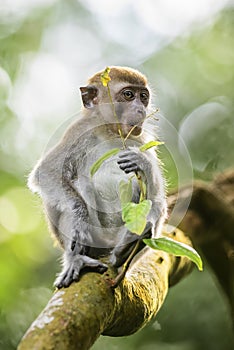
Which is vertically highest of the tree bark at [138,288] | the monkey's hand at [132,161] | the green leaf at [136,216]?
the green leaf at [136,216]

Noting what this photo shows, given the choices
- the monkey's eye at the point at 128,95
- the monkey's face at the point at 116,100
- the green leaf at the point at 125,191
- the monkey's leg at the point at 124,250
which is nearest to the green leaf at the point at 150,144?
the monkey's leg at the point at 124,250

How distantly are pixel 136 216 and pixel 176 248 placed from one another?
0.21m

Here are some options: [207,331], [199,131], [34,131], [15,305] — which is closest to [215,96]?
[199,131]

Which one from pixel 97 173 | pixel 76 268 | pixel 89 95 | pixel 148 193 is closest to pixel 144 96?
pixel 89 95

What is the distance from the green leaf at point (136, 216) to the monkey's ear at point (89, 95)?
1645mm

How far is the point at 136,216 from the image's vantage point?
7.35 ft

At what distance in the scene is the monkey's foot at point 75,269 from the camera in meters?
2.62

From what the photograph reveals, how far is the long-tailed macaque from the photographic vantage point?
3.27m

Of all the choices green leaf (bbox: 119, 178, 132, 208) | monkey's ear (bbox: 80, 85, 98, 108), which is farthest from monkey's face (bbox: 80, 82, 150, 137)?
green leaf (bbox: 119, 178, 132, 208)

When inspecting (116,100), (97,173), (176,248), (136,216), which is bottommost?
(97,173)

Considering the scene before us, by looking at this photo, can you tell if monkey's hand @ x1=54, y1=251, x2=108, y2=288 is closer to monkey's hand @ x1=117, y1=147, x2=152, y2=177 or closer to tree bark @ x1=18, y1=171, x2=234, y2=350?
tree bark @ x1=18, y1=171, x2=234, y2=350

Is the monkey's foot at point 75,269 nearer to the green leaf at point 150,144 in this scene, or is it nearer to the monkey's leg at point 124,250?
the monkey's leg at point 124,250

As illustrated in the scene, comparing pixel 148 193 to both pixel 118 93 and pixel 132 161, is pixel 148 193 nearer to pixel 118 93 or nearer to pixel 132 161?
pixel 132 161

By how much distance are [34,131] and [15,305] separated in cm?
229
